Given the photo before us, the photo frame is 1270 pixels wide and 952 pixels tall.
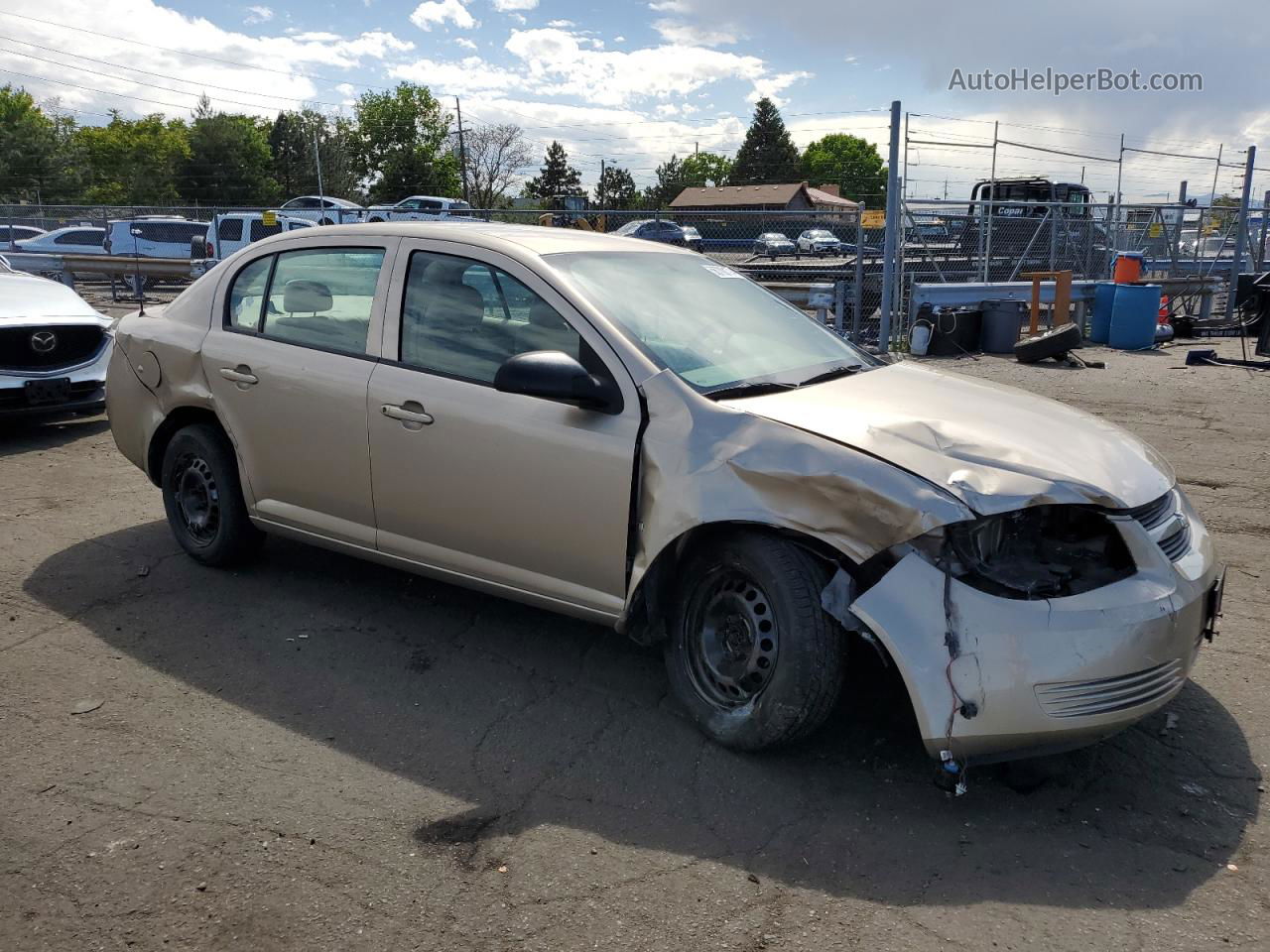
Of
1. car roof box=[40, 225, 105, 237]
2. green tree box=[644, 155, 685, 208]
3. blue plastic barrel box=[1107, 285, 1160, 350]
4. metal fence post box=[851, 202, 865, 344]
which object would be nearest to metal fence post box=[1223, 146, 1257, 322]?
blue plastic barrel box=[1107, 285, 1160, 350]

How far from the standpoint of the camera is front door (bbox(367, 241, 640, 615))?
3652 millimetres

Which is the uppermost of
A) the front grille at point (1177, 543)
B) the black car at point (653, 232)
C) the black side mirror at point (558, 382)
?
the black car at point (653, 232)

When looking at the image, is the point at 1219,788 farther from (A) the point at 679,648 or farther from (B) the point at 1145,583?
(A) the point at 679,648

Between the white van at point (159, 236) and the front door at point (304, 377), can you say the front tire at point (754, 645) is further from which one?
the white van at point (159, 236)

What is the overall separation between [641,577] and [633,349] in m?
0.81

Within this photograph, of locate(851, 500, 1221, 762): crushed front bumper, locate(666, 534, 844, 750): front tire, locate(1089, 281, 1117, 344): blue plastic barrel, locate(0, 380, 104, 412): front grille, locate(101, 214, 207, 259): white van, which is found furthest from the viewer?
locate(101, 214, 207, 259): white van

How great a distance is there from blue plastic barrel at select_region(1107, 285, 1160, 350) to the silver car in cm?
1305

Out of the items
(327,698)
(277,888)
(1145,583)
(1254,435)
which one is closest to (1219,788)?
(1145,583)

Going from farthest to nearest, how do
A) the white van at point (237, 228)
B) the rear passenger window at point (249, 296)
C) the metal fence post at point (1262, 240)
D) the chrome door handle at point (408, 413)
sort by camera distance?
1. the white van at point (237, 228)
2. the metal fence post at point (1262, 240)
3. the rear passenger window at point (249, 296)
4. the chrome door handle at point (408, 413)

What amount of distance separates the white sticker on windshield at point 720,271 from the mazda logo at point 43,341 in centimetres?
604

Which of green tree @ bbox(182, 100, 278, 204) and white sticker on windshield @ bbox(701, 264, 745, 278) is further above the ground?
green tree @ bbox(182, 100, 278, 204)

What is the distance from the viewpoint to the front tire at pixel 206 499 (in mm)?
5004

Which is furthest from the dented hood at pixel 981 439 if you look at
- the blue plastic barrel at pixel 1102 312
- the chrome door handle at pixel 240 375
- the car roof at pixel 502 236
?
the blue plastic barrel at pixel 1102 312

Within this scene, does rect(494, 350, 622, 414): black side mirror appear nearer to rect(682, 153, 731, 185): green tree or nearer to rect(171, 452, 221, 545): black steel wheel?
rect(171, 452, 221, 545): black steel wheel
